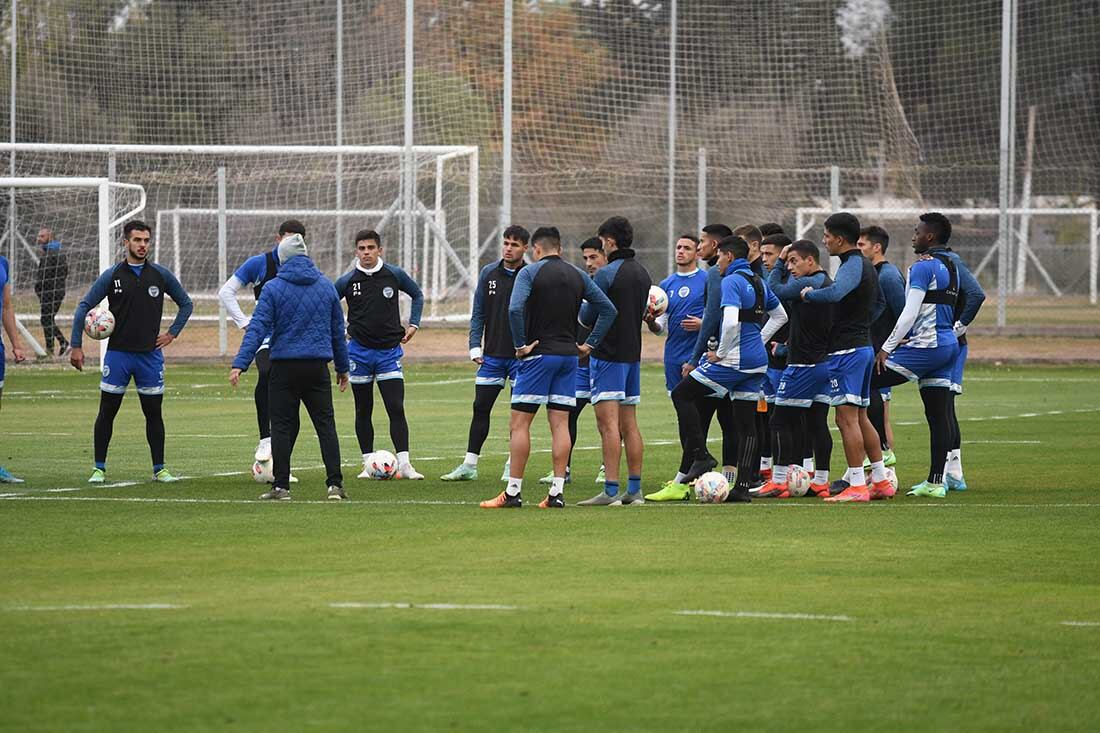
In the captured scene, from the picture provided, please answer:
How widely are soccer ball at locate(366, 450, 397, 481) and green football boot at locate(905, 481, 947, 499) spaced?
4.46m

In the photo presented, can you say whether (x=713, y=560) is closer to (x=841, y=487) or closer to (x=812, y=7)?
(x=841, y=487)

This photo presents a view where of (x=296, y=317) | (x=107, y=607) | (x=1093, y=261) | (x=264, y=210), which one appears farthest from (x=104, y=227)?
(x=1093, y=261)

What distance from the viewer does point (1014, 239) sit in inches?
1801

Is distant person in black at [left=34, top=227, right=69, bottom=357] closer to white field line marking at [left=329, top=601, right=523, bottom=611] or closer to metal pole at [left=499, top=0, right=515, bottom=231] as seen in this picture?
metal pole at [left=499, top=0, right=515, bottom=231]

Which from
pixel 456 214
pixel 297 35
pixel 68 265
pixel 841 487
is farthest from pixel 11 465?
pixel 297 35

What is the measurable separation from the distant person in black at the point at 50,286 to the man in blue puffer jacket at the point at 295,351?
60.6 ft

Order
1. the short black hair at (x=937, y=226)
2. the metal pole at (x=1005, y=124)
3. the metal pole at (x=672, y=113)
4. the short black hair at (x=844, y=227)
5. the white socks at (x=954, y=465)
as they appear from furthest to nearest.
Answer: the metal pole at (x=672, y=113) < the metal pole at (x=1005, y=124) < the white socks at (x=954, y=465) < the short black hair at (x=937, y=226) < the short black hair at (x=844, y=227)

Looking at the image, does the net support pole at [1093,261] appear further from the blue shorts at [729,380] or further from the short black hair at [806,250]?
the blue shorts at [729,380]

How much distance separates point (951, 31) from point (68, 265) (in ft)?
65.7

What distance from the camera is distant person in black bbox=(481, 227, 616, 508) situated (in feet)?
42.5

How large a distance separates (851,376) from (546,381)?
2454 millimetres

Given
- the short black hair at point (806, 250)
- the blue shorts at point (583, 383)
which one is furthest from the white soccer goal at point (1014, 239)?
the short black hair at point (806, 250)

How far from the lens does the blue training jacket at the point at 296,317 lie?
1363cm

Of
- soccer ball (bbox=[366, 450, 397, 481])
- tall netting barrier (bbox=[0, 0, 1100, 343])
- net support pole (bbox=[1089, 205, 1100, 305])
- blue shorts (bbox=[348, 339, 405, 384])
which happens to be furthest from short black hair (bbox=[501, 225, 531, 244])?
net support pole (bbox=[1089, 205, 1100, 305])
